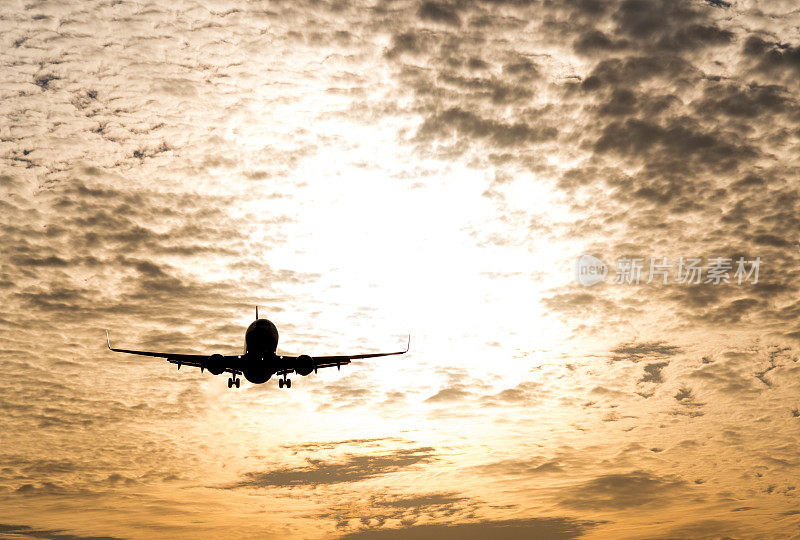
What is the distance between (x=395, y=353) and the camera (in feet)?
261

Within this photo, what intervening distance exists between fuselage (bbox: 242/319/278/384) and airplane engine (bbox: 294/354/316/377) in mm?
2415

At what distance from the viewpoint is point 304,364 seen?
73.2 metres

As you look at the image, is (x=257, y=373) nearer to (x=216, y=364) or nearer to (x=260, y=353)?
(x=260, y=353)

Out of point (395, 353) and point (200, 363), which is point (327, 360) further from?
A: point (200, 363)

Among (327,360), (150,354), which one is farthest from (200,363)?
(327,360)

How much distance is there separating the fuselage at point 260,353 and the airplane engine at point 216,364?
2.27 m

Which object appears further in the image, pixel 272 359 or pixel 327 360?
pixel 327 360

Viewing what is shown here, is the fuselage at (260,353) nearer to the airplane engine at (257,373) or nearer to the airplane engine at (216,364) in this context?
the airplane engine at (257,373)

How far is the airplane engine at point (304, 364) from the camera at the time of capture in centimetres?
7325

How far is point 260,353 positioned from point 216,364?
4621 mm

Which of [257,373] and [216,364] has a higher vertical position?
[216,364]

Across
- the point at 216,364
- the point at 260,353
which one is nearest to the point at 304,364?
the point at 260,353

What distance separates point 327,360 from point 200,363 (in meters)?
14.1

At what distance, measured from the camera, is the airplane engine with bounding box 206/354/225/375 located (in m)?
71.6
